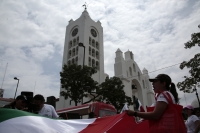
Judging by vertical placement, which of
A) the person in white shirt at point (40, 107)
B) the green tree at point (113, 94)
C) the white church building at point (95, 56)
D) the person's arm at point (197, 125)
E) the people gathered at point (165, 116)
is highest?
the white church building at point (95, 56)

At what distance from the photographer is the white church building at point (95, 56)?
1314 inches

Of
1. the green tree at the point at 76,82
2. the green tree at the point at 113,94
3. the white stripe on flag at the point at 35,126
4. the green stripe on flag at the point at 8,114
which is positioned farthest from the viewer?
the green tree at the point at 113,94

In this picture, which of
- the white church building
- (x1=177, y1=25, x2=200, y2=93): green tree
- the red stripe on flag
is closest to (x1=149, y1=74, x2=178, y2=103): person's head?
the red stripe on flag

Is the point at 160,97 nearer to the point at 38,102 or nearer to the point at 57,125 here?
the point at 57,125

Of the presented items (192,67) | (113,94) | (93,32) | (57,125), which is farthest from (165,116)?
(93,32)

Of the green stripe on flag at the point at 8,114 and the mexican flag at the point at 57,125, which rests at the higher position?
the green stripe on flag at the point at 8,114

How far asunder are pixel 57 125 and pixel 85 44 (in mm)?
31662

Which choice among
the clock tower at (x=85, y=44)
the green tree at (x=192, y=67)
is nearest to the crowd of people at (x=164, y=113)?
the green tree at (x=192, y=67)

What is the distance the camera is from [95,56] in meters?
36.2

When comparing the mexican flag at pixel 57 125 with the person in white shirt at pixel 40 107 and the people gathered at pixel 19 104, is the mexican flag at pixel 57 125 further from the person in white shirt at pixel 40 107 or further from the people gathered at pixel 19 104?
the person in white shirt at pixel 40 107

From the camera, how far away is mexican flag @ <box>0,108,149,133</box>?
255cm

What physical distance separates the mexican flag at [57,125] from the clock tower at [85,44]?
2915 centimetres

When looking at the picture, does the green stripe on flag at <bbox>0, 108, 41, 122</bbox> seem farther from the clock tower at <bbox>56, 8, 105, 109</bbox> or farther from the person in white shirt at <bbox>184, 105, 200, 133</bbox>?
the clock tower at <bbox>56, 8, 105, 109</bbox>

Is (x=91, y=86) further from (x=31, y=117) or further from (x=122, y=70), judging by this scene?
(x=31, y=117)
